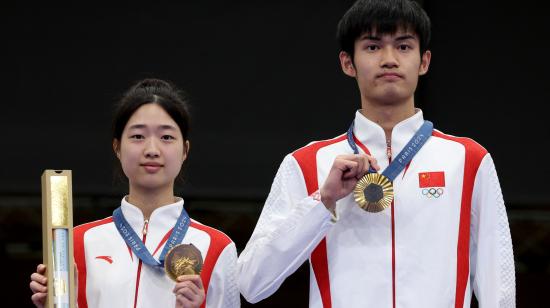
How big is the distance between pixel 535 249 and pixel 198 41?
2412 millimetres

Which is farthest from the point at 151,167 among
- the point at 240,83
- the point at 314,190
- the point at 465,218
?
the point at 240,83

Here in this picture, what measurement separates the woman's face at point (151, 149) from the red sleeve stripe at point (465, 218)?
3.19 ft

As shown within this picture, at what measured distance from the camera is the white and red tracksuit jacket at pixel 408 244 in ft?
11.3

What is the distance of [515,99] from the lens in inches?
234

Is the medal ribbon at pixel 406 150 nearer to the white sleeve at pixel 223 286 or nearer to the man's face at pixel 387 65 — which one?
the man's face at pixel 387 65

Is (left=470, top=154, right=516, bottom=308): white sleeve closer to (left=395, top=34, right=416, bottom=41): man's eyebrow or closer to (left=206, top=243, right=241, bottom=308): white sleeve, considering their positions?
(left=395, top=34, right=416, bottom=41): man's eyebrow

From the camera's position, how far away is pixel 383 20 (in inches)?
144

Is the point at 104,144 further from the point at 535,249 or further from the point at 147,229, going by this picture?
the point at 535,249

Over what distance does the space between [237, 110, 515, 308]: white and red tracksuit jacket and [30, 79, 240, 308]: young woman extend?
323 millimetres

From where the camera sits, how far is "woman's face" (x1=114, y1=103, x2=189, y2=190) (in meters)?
3.91

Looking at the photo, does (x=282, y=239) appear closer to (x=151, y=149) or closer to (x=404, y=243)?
(x=404, y=243)

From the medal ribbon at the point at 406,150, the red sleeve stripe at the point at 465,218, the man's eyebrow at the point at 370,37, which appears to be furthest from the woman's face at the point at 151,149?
the red sleeve stripe at the point at 465,218

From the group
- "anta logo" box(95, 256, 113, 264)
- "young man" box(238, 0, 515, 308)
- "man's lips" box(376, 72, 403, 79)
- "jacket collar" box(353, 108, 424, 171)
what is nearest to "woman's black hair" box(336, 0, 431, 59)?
"young man" box(238, 0, 515, 308)

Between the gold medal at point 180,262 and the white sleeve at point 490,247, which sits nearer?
the white sleeve at point 490,247
